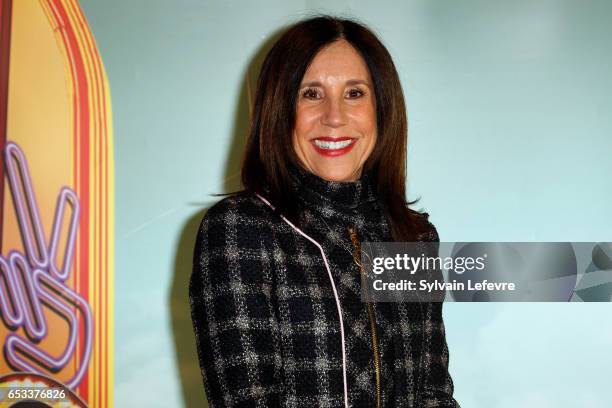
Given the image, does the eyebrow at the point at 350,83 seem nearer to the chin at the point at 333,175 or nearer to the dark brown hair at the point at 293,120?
the dark brown hair at the point at 293,120

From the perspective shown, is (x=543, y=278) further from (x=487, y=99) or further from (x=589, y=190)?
(x=487, y=99)

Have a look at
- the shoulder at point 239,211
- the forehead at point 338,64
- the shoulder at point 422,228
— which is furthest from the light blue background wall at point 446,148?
the shoulder at point 239,211

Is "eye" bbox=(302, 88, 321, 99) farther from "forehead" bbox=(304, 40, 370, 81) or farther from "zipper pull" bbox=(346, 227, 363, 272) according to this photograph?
"zipper pull" bbox=(346, 227, 363, 272)

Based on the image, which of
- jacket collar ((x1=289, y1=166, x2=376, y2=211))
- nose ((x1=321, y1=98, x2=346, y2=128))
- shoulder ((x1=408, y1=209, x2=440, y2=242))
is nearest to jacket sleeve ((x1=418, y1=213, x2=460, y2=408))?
shoulder ((x1=408, y1=209, x2=440, y2=242))

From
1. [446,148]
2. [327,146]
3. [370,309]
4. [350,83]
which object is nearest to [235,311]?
[370,309]

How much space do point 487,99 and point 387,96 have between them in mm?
648

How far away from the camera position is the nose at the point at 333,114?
4.17ft

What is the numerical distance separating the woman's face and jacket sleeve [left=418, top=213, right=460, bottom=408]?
0.29 meters

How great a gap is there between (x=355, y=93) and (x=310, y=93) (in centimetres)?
9

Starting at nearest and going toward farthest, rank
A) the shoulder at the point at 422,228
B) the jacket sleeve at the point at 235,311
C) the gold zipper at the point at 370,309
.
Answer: the jacket sleeve at the point at 235,311 < the gold zipper at the point at 370,309 < the shoulder at the point at 422,228

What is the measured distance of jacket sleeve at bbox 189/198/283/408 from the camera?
41.3 inches

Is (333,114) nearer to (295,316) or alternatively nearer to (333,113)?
(333,113)

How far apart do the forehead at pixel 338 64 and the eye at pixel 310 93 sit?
0.02 m

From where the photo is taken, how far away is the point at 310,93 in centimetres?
129
